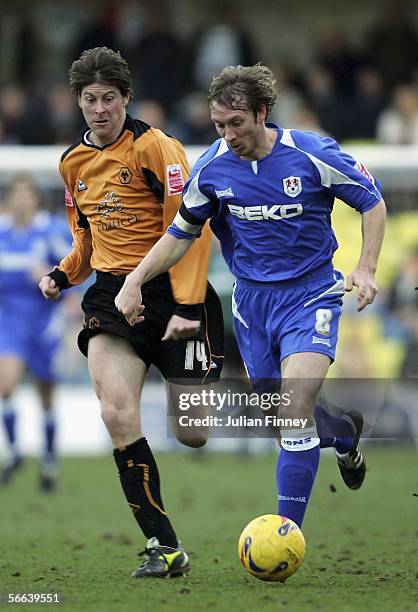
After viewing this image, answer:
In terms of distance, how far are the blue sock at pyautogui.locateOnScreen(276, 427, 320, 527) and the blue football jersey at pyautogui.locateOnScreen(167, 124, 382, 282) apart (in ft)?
2.74

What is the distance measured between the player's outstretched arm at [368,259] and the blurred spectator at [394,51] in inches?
465

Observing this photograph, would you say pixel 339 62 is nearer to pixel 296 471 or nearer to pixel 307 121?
pixel 307 121

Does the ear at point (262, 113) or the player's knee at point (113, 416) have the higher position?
the ear at point (262, 113)

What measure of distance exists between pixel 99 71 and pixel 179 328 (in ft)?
4.49

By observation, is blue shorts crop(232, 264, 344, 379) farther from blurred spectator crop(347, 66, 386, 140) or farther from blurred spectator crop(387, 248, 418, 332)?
blurred spectator crop(347, 66, 386, 140)

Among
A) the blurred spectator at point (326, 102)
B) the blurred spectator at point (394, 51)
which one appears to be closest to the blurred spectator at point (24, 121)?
the blurred spectator at point (326, 102)

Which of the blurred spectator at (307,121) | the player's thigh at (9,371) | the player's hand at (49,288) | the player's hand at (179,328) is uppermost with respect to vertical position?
the blurred spectator at (307,121)

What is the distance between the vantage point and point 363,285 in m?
6.03

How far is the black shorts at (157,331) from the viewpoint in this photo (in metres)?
6.68

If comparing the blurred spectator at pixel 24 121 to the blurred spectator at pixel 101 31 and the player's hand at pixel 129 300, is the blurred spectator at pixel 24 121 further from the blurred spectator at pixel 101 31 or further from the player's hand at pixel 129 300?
the player's hand at pixel 129 300

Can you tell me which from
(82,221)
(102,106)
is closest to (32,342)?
(82,221)

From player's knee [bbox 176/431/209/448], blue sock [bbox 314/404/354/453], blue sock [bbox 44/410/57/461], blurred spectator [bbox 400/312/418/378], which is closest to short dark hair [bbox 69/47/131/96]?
player's knee [bbox 176/431/209/448]

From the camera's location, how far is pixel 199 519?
A: 9.57 m

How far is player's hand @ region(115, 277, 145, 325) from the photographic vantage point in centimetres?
626
